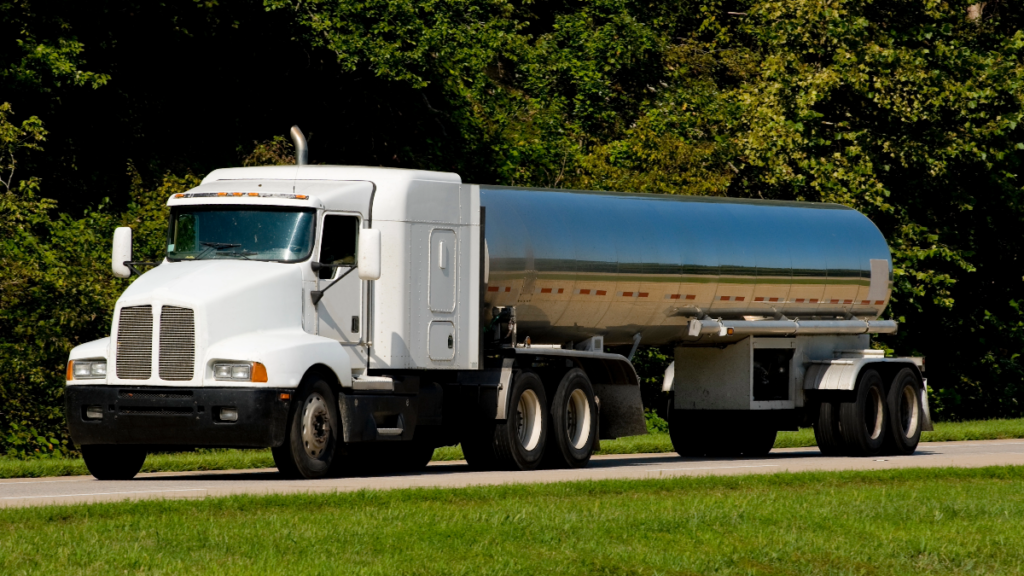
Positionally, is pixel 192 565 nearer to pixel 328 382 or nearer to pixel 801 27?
pixel 328 382

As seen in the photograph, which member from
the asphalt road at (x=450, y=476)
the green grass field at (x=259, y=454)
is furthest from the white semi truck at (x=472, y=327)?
the green grass field at (x=259, y=454)

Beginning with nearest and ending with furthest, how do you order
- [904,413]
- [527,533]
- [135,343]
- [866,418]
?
[527,533], [135,343], [866,418], [904,413]

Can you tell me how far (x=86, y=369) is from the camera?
1703 centimetres

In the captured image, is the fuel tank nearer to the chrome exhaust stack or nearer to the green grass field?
the chrome exhaust stack

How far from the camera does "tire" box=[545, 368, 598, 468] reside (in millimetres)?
19781

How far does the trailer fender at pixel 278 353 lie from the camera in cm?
1639

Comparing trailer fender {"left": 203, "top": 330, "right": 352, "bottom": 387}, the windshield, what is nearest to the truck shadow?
trailer fender {"left": 203, "top": 330, "right": 352, "bottom": 387}

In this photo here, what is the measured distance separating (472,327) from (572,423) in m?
2.18

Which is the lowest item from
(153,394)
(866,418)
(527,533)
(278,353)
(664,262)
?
(527,533)

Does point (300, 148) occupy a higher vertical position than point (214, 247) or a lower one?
higher

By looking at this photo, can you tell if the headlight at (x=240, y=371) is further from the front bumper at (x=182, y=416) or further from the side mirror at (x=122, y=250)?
the side mirror at (x=122, y=250)

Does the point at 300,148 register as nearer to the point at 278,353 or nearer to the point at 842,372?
the point at 278,353

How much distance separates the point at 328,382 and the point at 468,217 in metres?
2.58

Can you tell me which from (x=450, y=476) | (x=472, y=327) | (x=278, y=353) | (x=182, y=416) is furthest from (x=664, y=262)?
(x=182, y=416)
